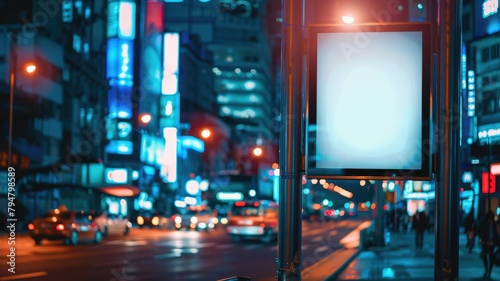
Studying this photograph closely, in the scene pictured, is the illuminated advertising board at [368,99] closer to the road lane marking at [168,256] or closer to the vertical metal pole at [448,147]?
the vertical metal pole at [448,147]

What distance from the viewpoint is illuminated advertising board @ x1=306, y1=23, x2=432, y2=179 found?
21.5 ft

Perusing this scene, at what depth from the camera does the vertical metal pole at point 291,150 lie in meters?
6.68

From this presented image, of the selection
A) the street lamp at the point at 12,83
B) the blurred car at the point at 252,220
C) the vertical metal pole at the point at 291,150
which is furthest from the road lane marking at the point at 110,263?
the street lamp at the point at 12,83

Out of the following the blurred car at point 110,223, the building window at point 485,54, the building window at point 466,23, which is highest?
the building window at point 466,23

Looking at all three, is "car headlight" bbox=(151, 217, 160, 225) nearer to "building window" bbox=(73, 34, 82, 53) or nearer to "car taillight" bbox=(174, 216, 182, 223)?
"car taillight" bbox=(174, 216, 182, 223)

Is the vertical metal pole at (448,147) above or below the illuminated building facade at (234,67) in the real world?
below

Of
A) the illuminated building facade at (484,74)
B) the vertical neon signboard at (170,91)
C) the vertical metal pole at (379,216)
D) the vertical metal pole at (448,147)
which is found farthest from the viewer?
the vertical neon signboard at (170,91)

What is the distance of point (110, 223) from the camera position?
1777 inches

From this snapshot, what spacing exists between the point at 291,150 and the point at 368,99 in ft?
2.42

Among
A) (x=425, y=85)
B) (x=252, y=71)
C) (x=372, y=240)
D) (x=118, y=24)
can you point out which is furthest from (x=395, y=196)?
(x=252, y=71)

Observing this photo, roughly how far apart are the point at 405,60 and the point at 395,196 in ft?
110

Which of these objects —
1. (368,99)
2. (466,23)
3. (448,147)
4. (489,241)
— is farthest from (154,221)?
(448,147)

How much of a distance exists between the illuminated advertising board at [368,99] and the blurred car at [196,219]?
5481 cm

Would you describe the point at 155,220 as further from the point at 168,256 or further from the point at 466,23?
the point at 168,256
